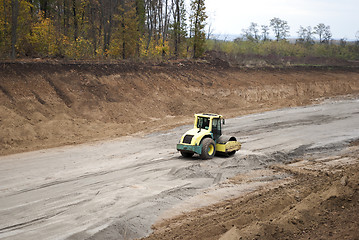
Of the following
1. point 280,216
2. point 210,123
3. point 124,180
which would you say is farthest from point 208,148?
point 280,216

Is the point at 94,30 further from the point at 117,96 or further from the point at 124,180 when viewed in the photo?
the point at 124,180

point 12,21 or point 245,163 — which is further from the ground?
point 12,21

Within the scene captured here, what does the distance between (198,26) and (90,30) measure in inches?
435

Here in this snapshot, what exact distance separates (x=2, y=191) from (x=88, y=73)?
15923 mm

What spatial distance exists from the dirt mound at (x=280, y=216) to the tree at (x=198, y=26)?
27.2 metres

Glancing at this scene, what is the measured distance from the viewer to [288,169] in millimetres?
15539

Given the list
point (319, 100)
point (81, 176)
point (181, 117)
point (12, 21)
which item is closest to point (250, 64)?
point (319, 100)

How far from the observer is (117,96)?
89.0 ft

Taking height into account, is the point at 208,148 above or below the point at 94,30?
below

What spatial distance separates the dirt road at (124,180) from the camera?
33.4 feet

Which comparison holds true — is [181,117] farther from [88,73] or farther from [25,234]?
[25,234]

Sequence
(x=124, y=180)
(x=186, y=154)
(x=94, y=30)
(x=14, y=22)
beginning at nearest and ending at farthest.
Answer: (x=124, y=180), (x=186, y=154), (x=14, y=22), (x=94, y=30)

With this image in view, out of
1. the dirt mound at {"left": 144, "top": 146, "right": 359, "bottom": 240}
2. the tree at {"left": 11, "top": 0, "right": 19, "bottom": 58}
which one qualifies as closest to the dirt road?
the dirt mound at {"left": 144, "top": 146, "right": 359, "bottom": 240}

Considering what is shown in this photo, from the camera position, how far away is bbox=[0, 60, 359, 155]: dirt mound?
69.5 feet
